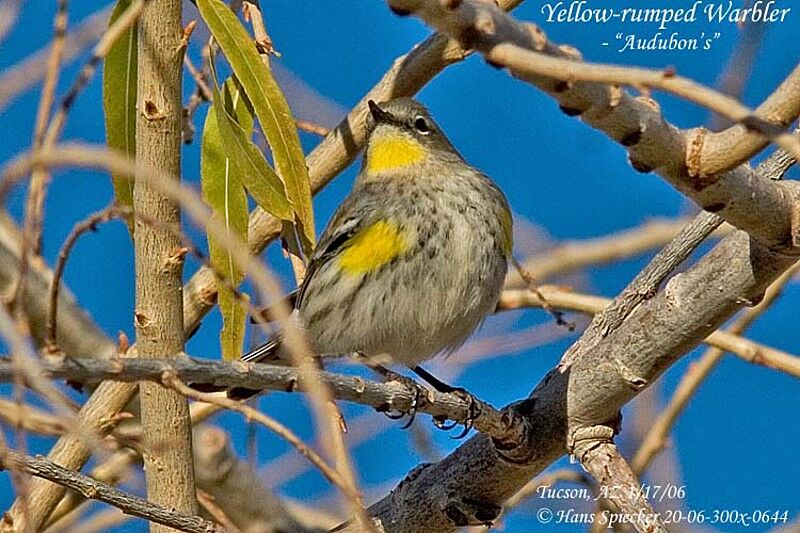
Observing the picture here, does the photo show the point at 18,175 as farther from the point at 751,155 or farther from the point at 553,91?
the point at 751,155

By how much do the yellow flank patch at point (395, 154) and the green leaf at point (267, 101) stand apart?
102 centimetres

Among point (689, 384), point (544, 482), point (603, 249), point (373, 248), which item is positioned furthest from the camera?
point (603, 249)

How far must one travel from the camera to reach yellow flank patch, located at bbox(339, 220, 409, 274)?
3.24 metres

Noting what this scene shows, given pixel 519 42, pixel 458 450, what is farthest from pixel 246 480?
pixel 519 42

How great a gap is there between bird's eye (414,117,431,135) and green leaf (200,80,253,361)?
108 cm

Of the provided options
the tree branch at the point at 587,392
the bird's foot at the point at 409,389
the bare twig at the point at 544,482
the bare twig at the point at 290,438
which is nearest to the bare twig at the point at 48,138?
the bare twig at the point at 290,438

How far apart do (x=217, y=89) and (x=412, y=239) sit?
0.86 metres

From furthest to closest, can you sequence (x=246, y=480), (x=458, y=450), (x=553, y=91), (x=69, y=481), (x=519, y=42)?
(x=246, y=480) < (x=458, y=450) < (x=69, y=481) < (x=553, y=91) < (x=519, y=42)

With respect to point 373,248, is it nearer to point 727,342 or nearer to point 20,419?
point 727,342

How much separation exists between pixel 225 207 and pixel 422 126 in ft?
4.12

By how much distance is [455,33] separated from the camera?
1232mm

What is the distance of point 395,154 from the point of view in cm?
370

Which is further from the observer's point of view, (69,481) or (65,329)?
(65,329)

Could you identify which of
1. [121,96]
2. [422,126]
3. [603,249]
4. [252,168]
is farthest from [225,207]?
[603,249]
